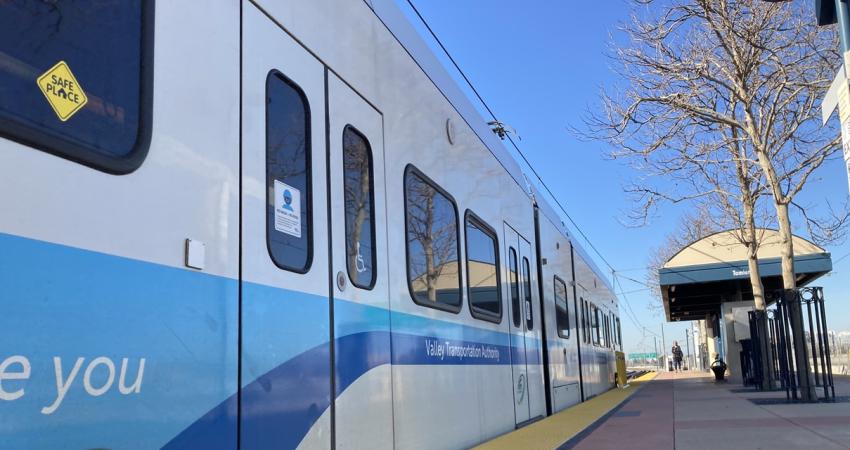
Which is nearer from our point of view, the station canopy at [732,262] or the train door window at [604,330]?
the train door window at [604,330]

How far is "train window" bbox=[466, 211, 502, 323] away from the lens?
5848mm

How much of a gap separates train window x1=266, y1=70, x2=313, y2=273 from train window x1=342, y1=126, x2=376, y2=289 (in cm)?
39

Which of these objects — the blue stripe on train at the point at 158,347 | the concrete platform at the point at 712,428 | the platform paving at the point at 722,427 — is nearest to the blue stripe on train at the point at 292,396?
the blue stripe on train at the point at 158,347

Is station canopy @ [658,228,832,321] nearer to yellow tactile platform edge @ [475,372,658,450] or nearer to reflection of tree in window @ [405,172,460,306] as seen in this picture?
yellow tactile platform edge @ [475,372,658,450]

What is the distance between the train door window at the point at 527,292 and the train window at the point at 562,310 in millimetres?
2064

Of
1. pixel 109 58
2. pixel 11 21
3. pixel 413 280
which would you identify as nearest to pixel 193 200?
pixel 109 58

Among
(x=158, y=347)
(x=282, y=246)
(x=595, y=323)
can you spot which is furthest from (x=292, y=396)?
(x=595, y=323)

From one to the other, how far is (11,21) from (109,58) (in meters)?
0.34

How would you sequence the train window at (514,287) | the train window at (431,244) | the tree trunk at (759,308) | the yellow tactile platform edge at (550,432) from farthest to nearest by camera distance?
the tree trunk at (759,308) < the train window at (514,287) < the yellow tactile platform edge at (550,432) < the train window at (431,244)

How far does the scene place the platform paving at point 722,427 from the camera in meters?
7.05

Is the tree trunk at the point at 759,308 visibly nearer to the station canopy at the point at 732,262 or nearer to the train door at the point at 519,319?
the station canopy at the point at 732,262

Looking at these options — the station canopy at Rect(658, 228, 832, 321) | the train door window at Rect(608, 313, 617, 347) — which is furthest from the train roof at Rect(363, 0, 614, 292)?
the station canopy at Rect(658, 228, 832, 321)

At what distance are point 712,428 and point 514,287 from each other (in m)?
3.21

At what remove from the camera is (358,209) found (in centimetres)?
386
